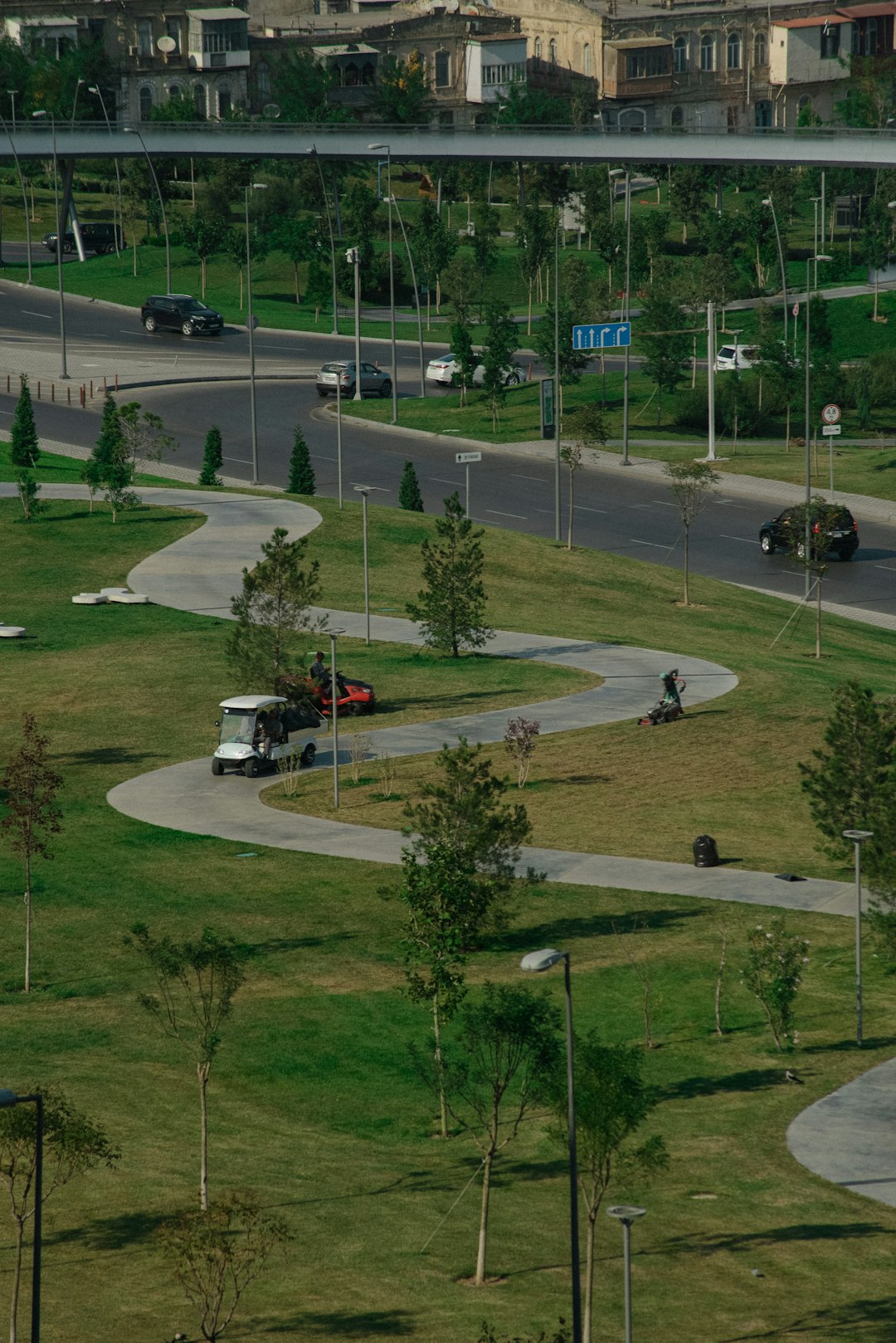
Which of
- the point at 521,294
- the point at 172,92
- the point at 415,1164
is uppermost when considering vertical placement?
the point at 172,92

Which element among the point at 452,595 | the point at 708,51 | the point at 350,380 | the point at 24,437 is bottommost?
the point at 452,595

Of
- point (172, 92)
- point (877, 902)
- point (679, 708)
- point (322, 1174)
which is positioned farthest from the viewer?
point (172, 92)

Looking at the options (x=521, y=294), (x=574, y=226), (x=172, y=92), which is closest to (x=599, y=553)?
(x=521, y=294)

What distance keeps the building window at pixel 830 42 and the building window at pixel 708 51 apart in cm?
935

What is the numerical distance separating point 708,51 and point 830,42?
10.6 metres

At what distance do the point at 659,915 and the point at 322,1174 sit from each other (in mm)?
11077

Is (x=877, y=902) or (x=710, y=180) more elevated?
(x=710, y=180)

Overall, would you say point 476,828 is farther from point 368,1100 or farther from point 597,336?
point 597,336

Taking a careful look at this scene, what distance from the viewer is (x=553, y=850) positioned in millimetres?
37750

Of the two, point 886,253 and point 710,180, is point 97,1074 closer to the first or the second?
point 886,253

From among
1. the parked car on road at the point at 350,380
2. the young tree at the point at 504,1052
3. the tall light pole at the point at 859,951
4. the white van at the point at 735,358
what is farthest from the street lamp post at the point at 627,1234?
the white van at the point at 735,358

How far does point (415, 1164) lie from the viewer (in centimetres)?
2530

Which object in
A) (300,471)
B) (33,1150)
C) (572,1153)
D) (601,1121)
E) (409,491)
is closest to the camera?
(572,1153)

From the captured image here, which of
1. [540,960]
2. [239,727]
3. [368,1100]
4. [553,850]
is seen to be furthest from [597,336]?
[540,960]
